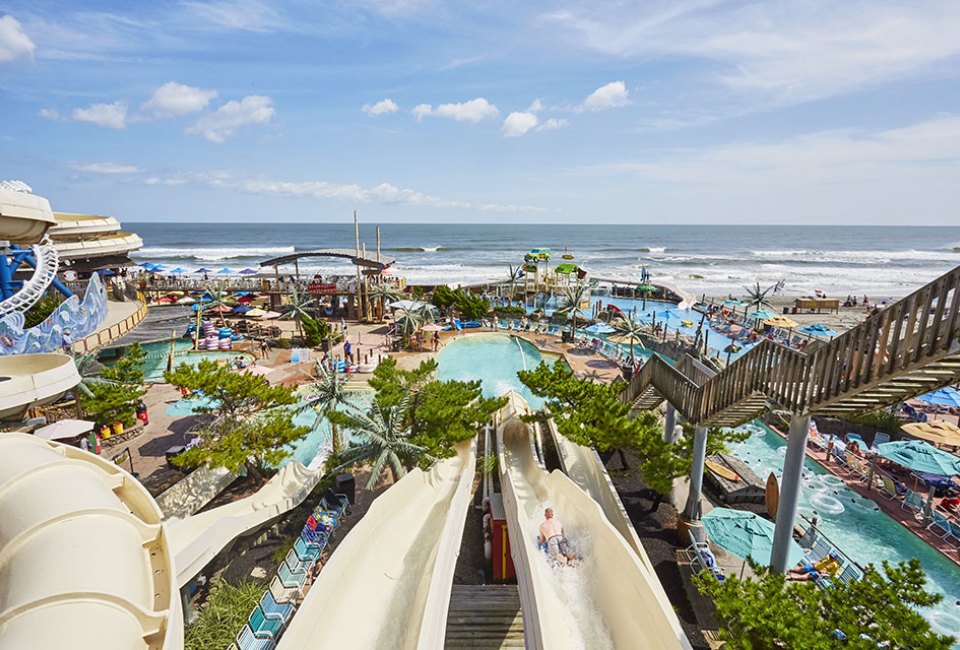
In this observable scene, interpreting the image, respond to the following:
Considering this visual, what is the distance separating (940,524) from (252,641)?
17.8 meters

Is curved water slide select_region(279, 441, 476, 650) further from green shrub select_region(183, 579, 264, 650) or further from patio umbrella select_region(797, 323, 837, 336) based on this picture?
patio umbrella select_region(797, 323, 837, 336)

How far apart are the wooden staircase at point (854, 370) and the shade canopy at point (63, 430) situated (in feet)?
55.1

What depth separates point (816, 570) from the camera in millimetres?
11242

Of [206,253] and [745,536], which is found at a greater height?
[206,253]

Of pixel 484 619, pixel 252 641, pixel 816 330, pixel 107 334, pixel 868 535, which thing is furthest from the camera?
pixel 816 330

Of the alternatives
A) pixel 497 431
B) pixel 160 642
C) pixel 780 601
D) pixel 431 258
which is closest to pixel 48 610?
pixel 160 642

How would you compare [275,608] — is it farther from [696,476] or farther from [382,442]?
[696,476]

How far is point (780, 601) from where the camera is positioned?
6855 millimetres

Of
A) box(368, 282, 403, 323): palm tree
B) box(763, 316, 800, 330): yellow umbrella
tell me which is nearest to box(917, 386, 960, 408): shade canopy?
box(763, 316, 800, 330): yellow umbrella

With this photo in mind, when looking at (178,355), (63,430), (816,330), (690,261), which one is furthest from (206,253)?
(816,330)

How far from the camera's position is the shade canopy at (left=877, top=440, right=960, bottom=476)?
13562mm

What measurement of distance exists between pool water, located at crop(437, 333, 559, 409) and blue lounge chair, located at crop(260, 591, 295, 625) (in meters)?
14.7

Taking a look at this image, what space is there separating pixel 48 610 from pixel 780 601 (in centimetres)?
833

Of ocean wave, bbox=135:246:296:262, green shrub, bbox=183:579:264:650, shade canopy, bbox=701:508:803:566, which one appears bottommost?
green shrub, bbox=183:579:264:650
